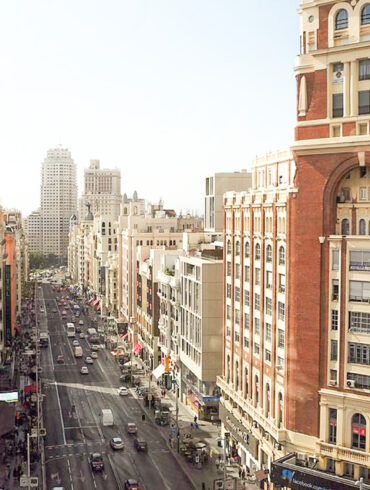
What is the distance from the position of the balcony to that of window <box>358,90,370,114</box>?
27465mm

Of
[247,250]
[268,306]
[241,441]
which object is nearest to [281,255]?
[268,306]

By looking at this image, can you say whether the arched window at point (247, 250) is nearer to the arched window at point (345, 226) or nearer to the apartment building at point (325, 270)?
the apartment building at point (325, 270)

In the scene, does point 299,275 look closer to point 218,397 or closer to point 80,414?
point 218,397

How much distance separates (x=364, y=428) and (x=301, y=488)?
7.13 metres

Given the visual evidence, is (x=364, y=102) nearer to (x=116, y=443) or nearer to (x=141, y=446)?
(x=141, y=446)

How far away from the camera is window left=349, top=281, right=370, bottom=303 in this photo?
52.9 meters

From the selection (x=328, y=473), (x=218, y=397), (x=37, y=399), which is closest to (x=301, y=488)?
(x=328, y=473)

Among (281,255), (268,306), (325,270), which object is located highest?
(281,255)

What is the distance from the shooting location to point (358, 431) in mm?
53375

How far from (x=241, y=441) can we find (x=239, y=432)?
39.9 inches

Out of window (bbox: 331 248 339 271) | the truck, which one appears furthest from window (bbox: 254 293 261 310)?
the truck

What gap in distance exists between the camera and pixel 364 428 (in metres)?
53.0

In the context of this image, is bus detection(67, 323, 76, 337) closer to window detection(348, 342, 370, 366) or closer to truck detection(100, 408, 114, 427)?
truck detection(100, 408, 114, 427)

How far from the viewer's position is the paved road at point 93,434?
65.4 meters
